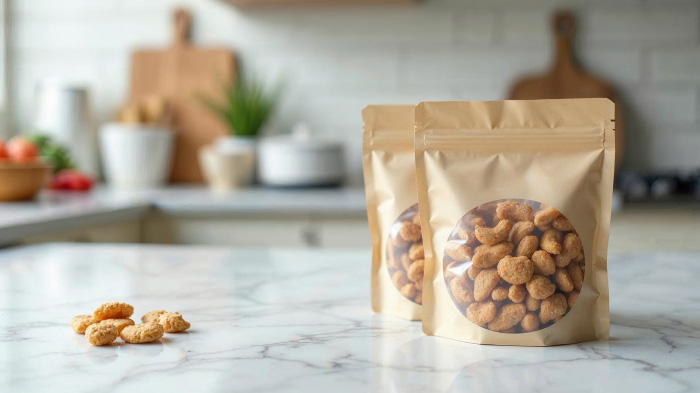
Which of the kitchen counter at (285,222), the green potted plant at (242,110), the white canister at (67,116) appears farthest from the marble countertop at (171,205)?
the white canister at (67,116)

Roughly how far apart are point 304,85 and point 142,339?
222cm

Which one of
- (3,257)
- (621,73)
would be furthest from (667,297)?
(621,73)

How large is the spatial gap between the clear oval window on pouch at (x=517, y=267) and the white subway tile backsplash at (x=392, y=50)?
207 cm

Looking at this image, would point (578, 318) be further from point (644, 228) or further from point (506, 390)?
Result: point (644, 228)

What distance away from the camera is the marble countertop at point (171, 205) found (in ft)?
5.90

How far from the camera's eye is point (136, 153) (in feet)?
8.63

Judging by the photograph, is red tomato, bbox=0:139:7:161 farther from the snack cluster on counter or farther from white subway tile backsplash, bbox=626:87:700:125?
white subway tile backsplash, bbox=626:87:700:125

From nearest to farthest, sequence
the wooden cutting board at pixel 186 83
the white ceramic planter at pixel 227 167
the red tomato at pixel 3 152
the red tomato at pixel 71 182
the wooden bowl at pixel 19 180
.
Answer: the wooden bowl at pixel 19 180
the red tomato at pixel 3 152
the red tomato at pixel 71 182
the white ceramic planter at pixel 227 167
the wooden cutting board at pixel 186 83

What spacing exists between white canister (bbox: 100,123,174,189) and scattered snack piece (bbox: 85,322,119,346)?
6.71 feet

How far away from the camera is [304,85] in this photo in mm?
2809

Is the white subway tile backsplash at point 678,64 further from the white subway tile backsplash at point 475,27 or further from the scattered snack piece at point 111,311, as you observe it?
the scattered snack piece at point 111,311

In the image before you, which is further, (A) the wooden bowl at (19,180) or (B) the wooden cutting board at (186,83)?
(B) the wooden cutting board at (186,83)

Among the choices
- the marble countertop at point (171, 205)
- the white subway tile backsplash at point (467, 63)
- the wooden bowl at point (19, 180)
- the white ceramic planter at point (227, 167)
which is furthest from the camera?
the white subway tile backsplash at point (467, 63)

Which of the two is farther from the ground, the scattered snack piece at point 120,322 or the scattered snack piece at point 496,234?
the scattered snack piece at point 496,234
